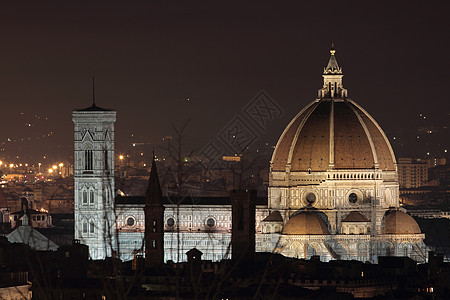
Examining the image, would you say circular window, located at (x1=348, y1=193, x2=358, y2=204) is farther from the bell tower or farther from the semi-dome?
the bell tower

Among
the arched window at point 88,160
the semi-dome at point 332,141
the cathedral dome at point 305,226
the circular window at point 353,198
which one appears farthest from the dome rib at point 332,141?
the arched window at point 88,160

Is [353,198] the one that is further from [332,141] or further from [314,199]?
[332,141]

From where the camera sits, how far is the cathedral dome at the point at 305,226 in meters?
147

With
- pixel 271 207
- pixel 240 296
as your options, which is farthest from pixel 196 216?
pixel 240 296

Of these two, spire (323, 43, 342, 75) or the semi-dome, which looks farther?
spire (323, 43, 342, 75)

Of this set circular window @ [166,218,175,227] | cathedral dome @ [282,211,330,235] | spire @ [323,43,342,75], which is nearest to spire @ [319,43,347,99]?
spire @ [323,43,342,75]

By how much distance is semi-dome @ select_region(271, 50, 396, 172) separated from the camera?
151m

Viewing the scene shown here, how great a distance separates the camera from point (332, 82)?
155750 millimetres

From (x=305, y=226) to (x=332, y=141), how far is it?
792cm

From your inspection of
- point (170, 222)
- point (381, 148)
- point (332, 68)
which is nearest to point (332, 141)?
point (381, 148)

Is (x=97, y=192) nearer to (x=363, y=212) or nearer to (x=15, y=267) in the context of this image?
(x=363, y=212)

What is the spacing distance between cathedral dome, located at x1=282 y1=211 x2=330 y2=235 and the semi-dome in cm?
557

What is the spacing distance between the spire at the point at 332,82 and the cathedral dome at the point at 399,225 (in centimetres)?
1059

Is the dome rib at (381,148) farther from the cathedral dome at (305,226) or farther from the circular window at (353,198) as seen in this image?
the cathedral dome at (305,226)
